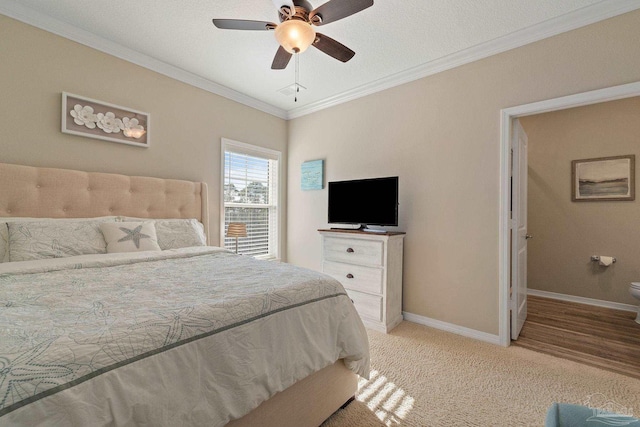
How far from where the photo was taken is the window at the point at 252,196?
145 inches

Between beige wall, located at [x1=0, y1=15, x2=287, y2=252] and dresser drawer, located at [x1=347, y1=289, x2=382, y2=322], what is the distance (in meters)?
1.86

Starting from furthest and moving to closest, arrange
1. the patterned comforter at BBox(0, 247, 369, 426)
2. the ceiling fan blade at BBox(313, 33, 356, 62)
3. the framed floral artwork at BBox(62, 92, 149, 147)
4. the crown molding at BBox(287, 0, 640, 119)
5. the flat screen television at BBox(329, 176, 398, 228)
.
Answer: the flat screen television at BBox(329, 176, 398, 228), the framed floral artwork at BBox(62, 92, 149, 147), the crown molding at BBox(287, 0, 640, 119), the ceiling fan blade at BBox(313, 33, 356, 62), the patterned comforter at BBox(0, 247, 369, 426)

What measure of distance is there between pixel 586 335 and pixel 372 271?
210 centimetres

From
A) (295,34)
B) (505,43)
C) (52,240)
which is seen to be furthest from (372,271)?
(52,240)

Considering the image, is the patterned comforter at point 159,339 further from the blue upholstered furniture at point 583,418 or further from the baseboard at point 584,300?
the baseboard at point 584,300

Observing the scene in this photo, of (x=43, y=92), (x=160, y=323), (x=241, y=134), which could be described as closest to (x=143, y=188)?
(x=43, y=92)

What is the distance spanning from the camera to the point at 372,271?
114 inches

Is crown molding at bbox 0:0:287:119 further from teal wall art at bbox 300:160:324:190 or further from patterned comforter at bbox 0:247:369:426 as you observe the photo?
patterned comforter at bbox 0:247:369:426

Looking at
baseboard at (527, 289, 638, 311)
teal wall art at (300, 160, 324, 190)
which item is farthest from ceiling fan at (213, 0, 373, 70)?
baseboard at (527, 289, 638, 311)

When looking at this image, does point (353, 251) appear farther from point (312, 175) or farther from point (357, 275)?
point (312, 175)

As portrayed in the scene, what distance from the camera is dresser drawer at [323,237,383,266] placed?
2.87m

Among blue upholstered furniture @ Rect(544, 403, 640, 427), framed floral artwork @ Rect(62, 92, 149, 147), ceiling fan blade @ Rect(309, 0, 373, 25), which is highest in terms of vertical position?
ceiling fan blade @ Rect(309, 0, 373, 25)

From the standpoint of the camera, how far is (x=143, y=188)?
2.76 m

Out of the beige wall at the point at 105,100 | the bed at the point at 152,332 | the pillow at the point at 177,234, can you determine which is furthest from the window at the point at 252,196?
the bed at the point at 152,332
